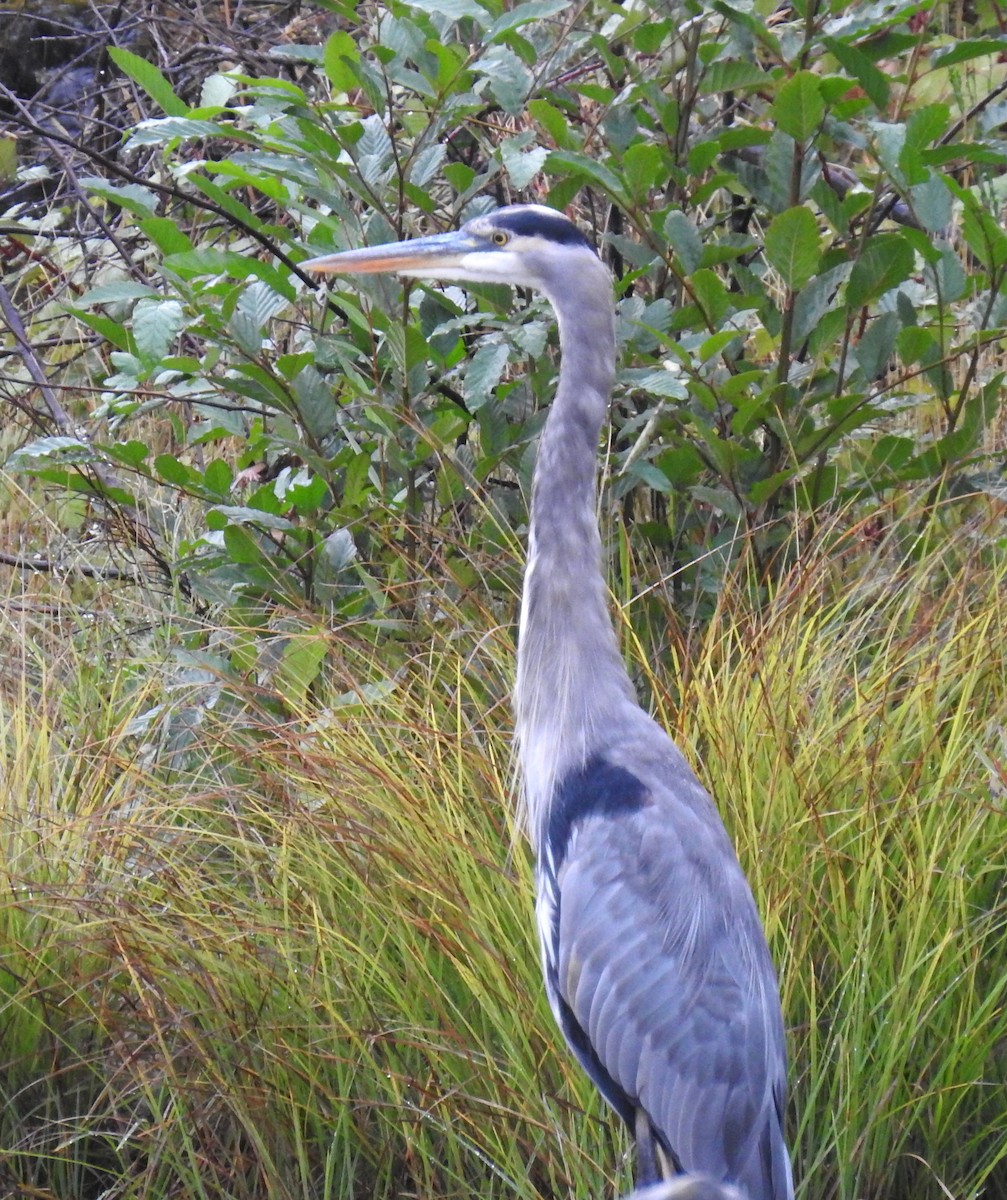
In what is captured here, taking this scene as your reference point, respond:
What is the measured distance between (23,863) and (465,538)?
1.19 meters

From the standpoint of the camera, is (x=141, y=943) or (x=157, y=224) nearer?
(x=141, y=943)

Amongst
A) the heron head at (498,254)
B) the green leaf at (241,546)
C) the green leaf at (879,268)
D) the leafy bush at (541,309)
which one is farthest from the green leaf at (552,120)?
the green leaf at (241,546)

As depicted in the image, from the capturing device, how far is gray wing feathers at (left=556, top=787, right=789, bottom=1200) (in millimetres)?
2061

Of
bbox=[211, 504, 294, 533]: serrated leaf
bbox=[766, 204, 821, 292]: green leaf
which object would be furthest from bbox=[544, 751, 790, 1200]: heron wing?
bbox=[766, 204, 821, 292]: green leaf

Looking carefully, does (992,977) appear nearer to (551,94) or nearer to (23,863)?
(23,863)

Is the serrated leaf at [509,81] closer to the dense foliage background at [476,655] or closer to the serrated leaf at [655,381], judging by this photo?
the dense foliage background at [476,655]

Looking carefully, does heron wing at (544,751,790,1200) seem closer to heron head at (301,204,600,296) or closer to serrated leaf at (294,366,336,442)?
heron head at (301,204,600,296)

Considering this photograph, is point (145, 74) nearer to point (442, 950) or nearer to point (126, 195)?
point (126, 195)

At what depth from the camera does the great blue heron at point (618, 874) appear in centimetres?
208

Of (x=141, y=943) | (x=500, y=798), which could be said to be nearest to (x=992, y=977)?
(x=500, y=798)

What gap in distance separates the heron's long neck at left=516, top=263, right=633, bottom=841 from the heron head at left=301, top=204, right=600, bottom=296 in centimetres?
7

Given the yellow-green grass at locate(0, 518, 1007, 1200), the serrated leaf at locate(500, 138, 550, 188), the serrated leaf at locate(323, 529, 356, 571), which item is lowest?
the yellow-green grass at locate(0, 518, 1007, 1200)

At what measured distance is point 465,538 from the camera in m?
3.35

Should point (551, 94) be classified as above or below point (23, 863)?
above
